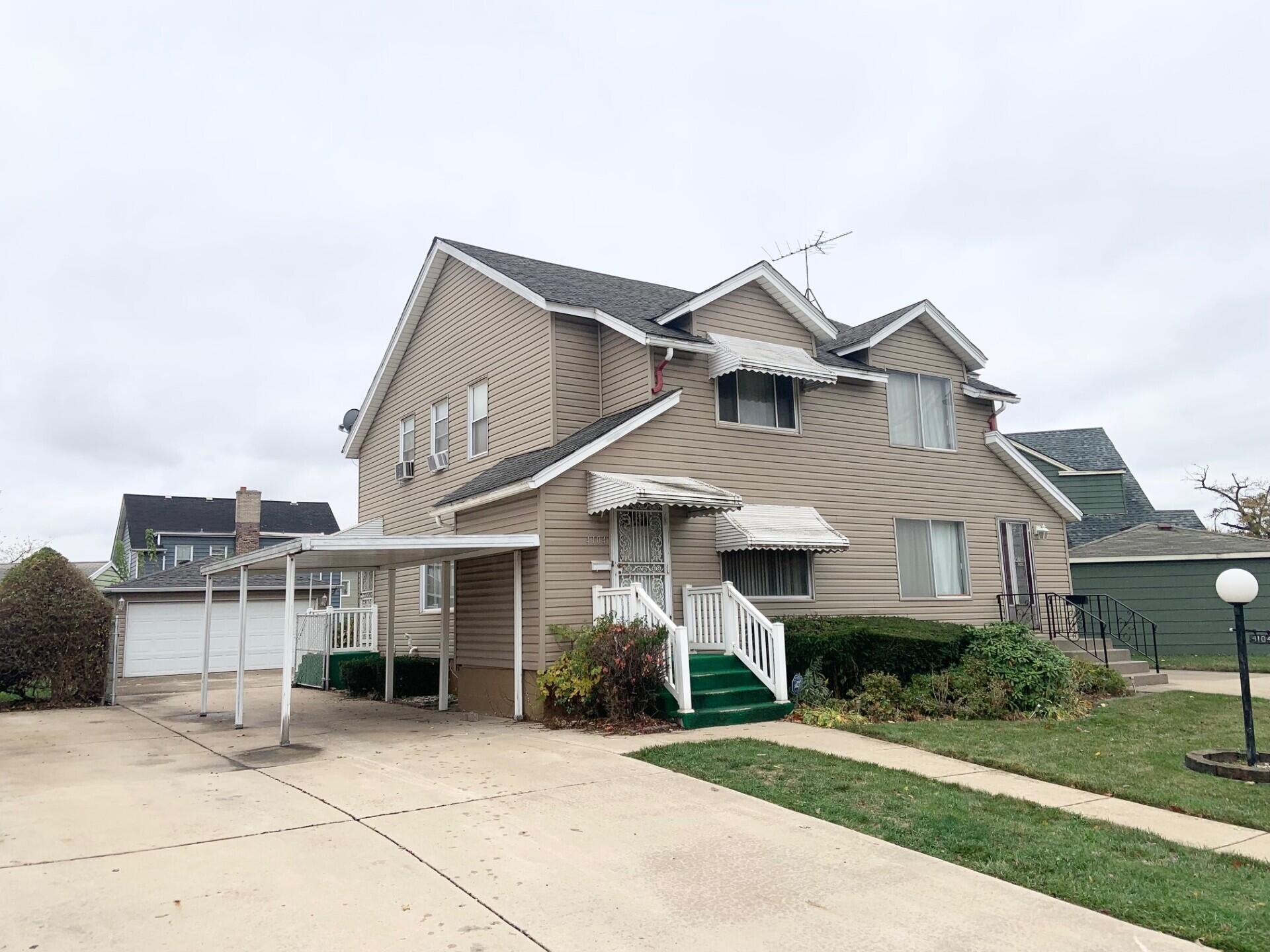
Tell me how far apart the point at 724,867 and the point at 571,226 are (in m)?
22.3

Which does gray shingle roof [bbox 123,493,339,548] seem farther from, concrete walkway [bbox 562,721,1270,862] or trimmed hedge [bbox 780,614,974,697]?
concrete walkway [bbox 562,721,1270,862]

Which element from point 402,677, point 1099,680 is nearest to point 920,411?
point 1099,680

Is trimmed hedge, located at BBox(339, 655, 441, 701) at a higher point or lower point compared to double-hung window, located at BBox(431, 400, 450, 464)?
lower

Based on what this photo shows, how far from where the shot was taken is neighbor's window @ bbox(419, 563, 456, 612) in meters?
17.3

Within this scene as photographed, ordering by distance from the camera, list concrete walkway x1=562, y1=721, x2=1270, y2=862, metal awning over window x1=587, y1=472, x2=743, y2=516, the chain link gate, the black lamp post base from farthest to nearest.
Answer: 1. the chain link gate
2. metal awning over window x1=587, y1=472, x2=743, y2=516
3. the black lamp post base
4. concrete walkway x1=562, y1=721, x2=1270, y2=862

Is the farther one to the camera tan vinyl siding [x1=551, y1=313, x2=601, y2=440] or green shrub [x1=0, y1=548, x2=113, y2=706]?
green shrub [x1=0, y1=548, x2=113, y2=706]

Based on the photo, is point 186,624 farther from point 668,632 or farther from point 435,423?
point 668,632

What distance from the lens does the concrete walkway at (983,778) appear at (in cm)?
627

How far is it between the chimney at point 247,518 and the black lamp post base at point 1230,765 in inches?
1254

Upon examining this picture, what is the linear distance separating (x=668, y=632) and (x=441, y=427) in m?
8.25

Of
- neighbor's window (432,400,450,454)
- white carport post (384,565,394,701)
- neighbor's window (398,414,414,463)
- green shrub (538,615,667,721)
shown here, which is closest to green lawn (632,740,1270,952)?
green shrub (538,615,667,721)

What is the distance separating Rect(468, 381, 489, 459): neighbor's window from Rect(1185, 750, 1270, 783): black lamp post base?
11.3 m

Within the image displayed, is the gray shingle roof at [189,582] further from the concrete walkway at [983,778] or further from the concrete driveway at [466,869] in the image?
the concrete driveway at [466,869]

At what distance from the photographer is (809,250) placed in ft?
62.7
